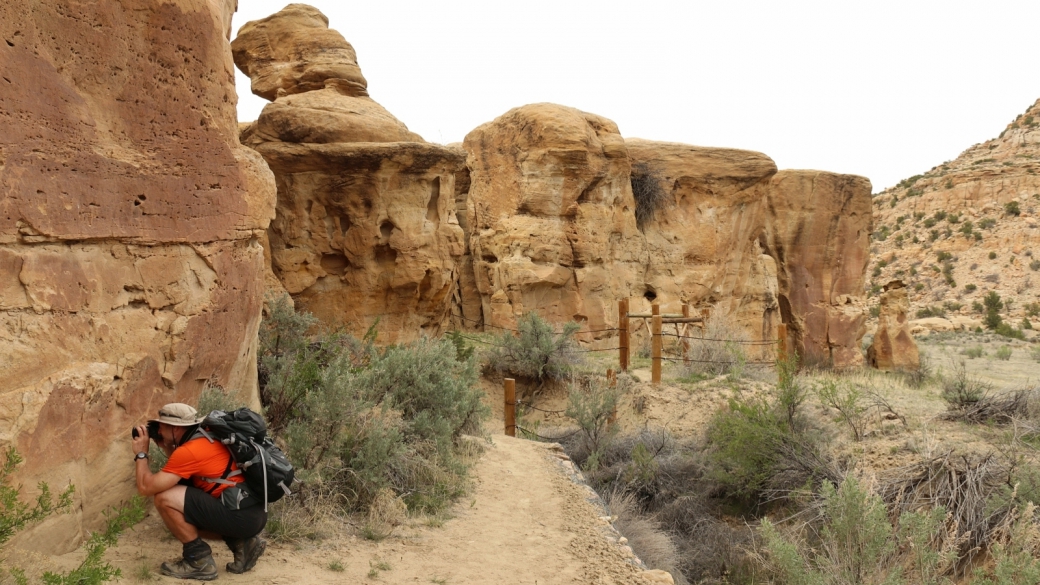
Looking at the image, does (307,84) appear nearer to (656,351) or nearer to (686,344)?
(656,351)

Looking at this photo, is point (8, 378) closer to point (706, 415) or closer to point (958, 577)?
point (958, 577)

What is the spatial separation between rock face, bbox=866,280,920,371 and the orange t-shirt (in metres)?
16.7

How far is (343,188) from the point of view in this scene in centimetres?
965

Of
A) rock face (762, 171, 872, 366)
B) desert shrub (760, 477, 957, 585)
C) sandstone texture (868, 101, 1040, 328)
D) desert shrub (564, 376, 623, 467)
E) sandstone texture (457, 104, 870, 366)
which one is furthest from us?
sandstone texture (868, 101, 1040, 328)

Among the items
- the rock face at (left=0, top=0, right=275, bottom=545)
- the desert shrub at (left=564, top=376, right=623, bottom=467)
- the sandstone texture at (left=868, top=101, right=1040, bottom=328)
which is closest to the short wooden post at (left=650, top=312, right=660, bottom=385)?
the desert shrub at (left=564, top=376, right=623, bottom=467)

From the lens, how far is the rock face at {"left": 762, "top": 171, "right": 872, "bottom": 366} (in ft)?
61.1

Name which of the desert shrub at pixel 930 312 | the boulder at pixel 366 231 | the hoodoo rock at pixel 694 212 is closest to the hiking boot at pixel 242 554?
the boulder at pixel 366 231

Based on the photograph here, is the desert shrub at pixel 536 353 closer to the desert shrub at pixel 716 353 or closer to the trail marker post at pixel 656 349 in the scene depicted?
the trail marker post at pixel 656 349

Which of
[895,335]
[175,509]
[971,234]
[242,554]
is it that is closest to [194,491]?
[175,509]

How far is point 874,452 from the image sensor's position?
8.41 metres

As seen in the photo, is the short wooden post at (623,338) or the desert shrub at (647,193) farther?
the desert shrub at (647,193)

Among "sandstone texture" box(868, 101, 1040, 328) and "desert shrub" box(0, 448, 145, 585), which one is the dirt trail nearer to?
"desert shrub" box(0, 448, 145, 585)

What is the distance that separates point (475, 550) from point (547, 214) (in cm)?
1025

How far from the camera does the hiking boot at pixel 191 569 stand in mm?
3840
